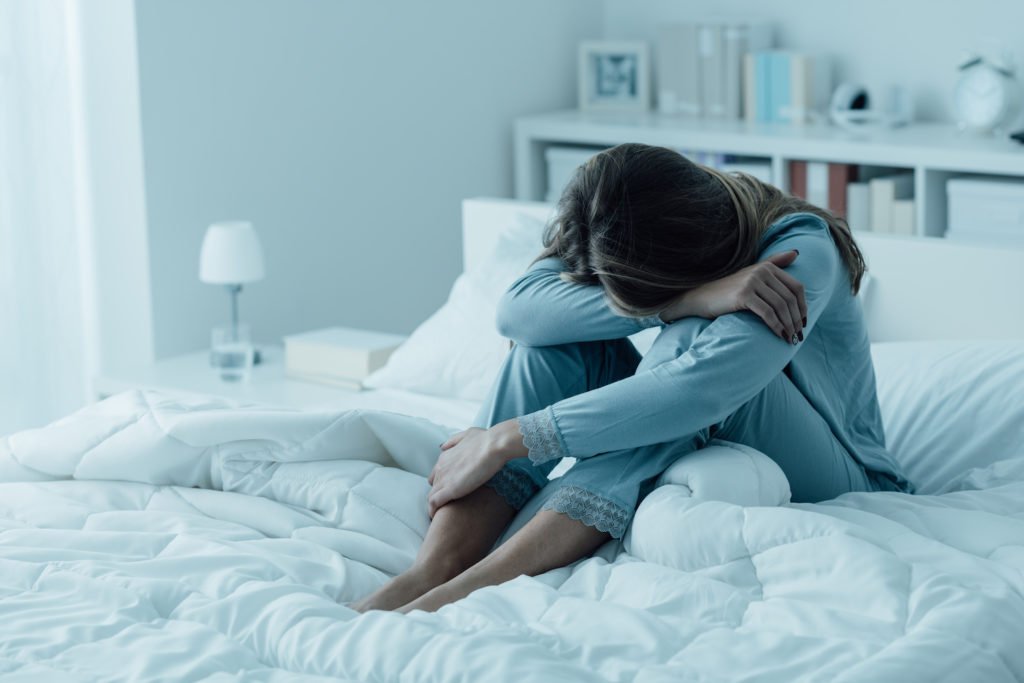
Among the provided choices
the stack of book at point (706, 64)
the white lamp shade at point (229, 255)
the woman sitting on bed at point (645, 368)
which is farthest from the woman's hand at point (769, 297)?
the stack of book at point (706, 64)

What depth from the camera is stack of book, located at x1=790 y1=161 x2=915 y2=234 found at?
10.2 feet

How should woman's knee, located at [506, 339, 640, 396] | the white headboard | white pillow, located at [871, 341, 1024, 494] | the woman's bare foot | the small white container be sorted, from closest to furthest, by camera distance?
1. the woman's bare foot
2. woman's knee, located at [506, 339, 640, 396]
3. white pillow, located at [871, 341, 1024, 494]
4. the white headboard
5. the small white container

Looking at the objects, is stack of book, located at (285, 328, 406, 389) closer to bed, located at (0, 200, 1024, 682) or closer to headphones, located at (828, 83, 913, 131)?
bed, located at (0, 200, 1024, 682)

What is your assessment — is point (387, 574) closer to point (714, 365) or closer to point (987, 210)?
point (714, 365)

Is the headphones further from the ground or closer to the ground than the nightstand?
further from the ground

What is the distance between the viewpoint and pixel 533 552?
1396mm

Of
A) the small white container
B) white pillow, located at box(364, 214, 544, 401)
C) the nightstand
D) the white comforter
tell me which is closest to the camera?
the white comforter

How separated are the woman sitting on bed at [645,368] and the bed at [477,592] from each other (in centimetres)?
5

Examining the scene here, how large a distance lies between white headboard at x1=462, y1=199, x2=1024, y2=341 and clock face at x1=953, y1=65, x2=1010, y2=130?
3.43ft

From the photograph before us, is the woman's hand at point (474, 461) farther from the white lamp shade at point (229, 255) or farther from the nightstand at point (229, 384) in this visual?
the white lamp shade at point (229, 255)

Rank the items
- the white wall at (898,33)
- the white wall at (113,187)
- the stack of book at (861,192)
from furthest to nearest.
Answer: the white wall at (898,33) → the stack of book at (861,192) → the white wall at (113,187)

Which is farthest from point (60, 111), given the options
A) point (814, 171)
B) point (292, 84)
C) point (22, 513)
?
point (814, 171)

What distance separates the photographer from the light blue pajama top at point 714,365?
144 centimetres

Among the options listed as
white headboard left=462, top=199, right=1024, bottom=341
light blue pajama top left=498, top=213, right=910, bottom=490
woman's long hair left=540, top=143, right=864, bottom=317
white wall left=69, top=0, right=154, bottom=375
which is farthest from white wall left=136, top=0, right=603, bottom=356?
woman's long hair left=540, top=143, right=864, bottom=317
